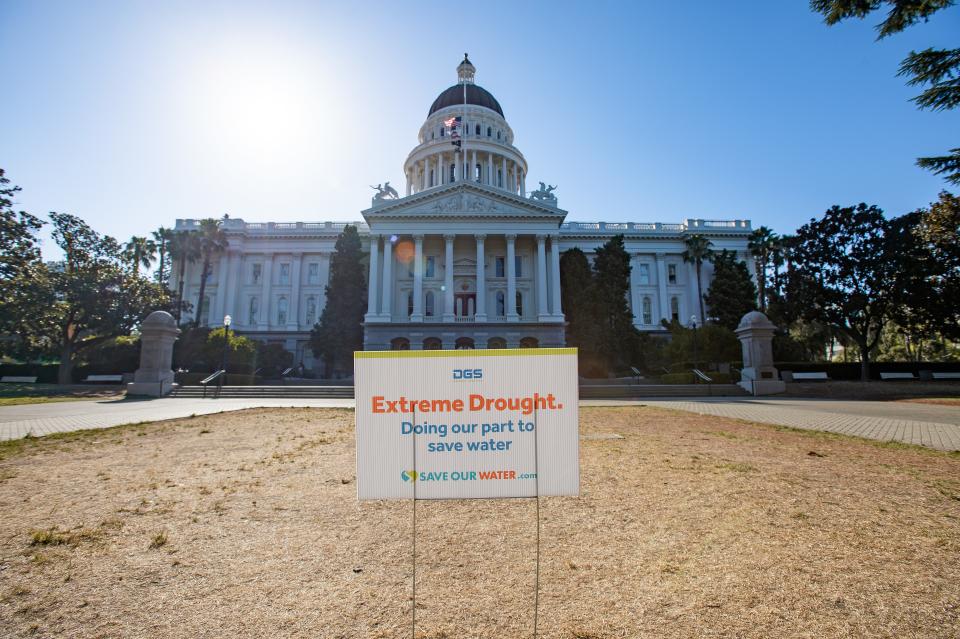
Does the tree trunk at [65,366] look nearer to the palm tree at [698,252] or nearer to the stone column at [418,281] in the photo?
the stone column at [418,281]

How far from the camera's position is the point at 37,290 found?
31703 mm

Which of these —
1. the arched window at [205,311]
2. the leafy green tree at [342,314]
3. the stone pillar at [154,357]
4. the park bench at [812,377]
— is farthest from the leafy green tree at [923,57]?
the arched window at [205,311]

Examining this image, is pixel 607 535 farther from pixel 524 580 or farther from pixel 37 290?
pixel 37 290

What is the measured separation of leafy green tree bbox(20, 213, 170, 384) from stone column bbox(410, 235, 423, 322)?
70.6 feet

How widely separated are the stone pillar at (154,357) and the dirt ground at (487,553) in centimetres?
1919

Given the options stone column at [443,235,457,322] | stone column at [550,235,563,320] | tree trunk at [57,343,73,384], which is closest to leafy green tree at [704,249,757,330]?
stone column at [550,235,563,320]

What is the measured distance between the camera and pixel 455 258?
4853 centimetres

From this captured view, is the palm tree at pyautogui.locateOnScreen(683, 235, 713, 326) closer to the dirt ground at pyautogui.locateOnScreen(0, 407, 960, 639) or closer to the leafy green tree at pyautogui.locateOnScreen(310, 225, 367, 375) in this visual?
the leafy green tree at pyautogui.locateOnScreen(310, 225, 367, 375)

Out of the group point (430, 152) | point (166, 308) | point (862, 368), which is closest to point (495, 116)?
point (430, 152)

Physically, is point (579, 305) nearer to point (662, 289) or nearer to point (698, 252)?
point (662, 289)

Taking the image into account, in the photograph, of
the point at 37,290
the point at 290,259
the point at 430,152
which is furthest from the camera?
the point at 430,152

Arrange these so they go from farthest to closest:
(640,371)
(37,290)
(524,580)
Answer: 1. (640,371)
2. (37,290)
3. (524,580)

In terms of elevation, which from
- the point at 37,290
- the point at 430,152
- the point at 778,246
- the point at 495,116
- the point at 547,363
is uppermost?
the point at 495,116

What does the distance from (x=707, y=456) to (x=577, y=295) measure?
38.2 metres
